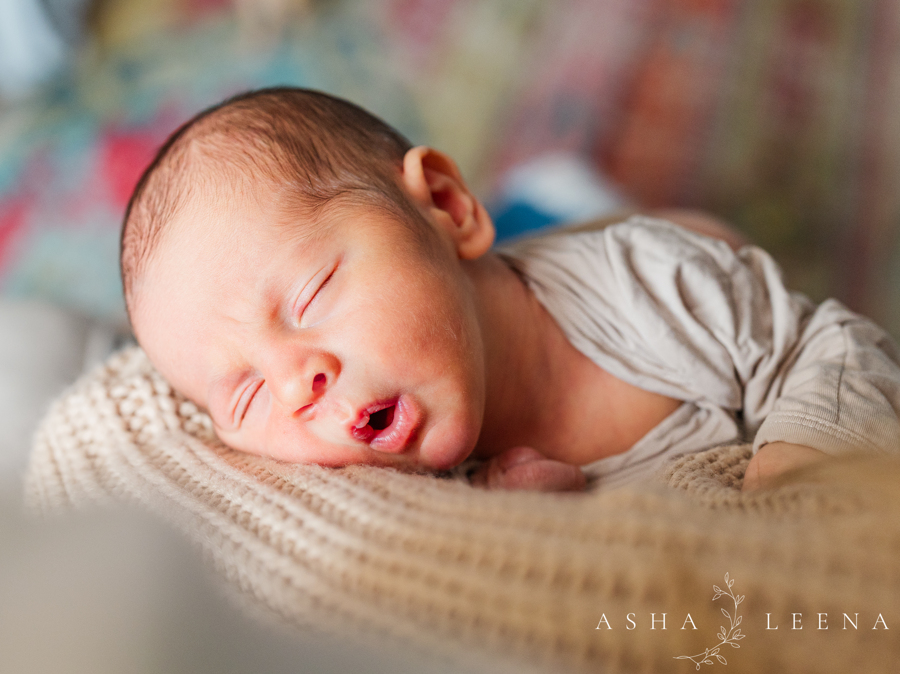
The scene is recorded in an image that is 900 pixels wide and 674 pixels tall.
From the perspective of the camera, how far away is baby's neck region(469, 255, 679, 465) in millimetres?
950

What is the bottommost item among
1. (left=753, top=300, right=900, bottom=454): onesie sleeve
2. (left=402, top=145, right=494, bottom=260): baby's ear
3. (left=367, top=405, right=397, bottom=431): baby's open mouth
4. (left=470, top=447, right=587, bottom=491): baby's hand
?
(left=470, top=447, right=587, bottom=491): baby's hand

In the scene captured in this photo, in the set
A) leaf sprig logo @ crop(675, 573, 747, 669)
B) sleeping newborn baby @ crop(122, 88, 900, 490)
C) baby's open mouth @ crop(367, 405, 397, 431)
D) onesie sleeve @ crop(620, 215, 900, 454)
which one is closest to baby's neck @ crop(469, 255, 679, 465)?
sleeping newborn baby @ crop(122, 88, 900, 490)

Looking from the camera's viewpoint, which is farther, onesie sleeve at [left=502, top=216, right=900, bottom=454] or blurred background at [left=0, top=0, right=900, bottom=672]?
blurred background at [left=0, top=0, right=900, bottom=672]

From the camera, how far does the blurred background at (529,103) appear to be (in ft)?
5.29

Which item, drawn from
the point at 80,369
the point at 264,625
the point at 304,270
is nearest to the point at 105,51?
the point at 80,369

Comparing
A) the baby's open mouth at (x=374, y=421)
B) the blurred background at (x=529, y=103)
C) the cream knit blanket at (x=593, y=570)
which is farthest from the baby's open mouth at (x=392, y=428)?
the blurred background at (x=529, y=103)

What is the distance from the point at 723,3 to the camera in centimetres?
179

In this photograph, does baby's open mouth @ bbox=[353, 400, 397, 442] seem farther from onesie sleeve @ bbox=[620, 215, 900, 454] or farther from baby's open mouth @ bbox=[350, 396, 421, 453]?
onesie sleeve @ bbox=[620, 215, 900, 454]

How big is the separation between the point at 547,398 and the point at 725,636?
617mm

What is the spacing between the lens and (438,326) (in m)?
0.74

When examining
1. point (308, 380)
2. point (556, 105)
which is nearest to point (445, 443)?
point (308, 380)

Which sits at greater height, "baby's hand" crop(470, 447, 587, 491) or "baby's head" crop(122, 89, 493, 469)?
"baby's head" crop(122, 89, 493, 469)

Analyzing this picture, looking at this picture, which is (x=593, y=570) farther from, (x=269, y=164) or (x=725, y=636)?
(x=269, y=164)

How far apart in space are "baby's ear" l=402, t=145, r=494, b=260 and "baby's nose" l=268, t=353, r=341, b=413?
0.28 meters
